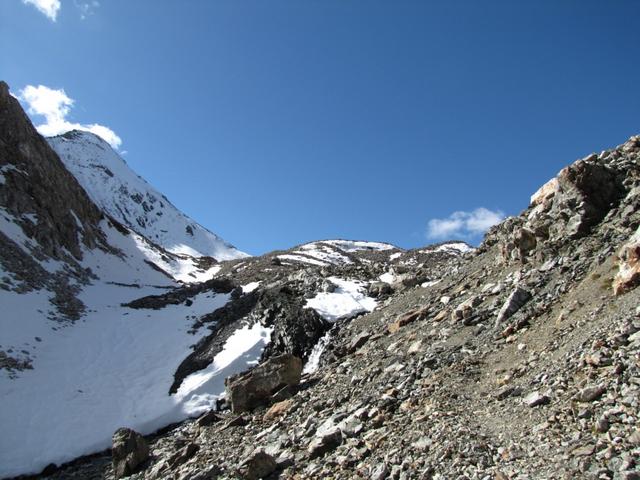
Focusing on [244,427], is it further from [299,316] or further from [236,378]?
[299,316]

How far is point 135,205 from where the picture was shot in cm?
17512

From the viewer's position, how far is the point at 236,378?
65.0ft

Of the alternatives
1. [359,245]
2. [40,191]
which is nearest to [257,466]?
[40,191]

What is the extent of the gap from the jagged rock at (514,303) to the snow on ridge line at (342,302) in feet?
40.1

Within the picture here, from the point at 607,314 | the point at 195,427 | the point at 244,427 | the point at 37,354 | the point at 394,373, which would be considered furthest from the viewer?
the point at 37,354

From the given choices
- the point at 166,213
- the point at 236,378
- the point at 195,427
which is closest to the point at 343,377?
the point at 236,378

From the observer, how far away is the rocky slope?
846 cm

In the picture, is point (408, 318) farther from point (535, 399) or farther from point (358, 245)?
point (358, 245)

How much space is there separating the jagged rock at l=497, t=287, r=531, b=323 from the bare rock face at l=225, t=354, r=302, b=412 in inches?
368

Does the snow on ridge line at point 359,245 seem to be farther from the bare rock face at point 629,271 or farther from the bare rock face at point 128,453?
the bare rock face at point 629,271

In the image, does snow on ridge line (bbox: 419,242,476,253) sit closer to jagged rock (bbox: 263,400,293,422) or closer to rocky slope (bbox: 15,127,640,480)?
rocky slope (bbox: 15,127,640,480)

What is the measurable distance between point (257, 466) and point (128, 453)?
848cm

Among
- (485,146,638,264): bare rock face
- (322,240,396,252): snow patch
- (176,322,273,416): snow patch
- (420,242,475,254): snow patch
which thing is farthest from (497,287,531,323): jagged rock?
(322,240,396,252): snow patch

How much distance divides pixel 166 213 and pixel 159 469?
7179 inches
